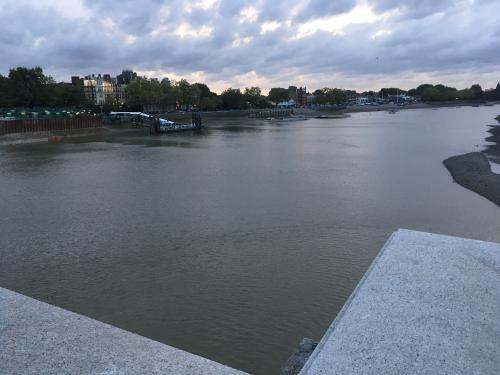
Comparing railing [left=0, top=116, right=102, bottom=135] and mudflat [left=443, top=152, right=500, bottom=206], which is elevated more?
railing [left=0, top=116, right=102, bottom=135]

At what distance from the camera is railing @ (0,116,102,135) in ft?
183

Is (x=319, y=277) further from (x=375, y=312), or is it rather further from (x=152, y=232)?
(x=152, y=232)

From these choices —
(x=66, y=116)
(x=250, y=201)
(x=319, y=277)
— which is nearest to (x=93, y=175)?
(x=250, y=201)

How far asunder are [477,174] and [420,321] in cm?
2095

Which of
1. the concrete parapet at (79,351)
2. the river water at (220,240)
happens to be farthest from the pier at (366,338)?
the river water at (220,240)

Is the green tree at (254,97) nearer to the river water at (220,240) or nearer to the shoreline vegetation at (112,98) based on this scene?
the shoreline vegetation at (112,98)

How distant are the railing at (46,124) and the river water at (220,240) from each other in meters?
32.1

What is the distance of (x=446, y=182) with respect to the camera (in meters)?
22.8

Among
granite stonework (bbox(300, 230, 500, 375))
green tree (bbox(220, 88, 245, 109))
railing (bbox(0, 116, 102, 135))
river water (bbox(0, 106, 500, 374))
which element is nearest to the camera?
granite stonework (bbox(300, 230, 500, 375))

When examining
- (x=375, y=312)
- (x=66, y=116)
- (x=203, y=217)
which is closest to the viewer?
(x=375, y=312)

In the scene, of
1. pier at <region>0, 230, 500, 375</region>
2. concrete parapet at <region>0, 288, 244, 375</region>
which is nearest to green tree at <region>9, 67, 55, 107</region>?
pier at <region>0, 230, 500, 375</region>

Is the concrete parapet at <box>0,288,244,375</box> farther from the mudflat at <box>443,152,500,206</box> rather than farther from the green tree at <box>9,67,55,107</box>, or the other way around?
the green tree at <box>9,67,55,107</box>

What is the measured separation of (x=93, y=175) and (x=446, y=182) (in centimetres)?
2065

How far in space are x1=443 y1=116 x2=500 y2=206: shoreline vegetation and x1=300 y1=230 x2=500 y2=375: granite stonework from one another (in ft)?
41.2
